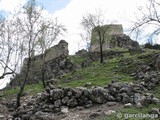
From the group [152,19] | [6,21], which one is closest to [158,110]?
[152,19]

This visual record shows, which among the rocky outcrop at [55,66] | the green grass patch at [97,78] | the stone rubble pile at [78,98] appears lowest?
the stone rubble pile at [78,98]

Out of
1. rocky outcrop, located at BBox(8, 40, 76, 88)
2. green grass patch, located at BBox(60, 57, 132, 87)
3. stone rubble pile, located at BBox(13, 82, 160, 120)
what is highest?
rocky outcrop, located at BBox(8, 40, 76, 88)

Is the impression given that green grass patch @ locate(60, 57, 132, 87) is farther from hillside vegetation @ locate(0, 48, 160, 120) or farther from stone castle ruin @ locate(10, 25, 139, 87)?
stone castle ruin @ locate(10, 25, 139, 87)

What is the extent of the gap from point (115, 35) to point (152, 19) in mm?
47764

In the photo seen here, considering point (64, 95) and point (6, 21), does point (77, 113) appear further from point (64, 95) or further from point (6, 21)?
point (6, 21)

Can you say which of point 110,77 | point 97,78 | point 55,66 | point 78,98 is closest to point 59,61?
point 55,66

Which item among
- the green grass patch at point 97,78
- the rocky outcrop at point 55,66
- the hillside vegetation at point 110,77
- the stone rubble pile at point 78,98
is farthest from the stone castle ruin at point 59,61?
the stone rubble pile at point 78,98

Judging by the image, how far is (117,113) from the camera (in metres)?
16.6

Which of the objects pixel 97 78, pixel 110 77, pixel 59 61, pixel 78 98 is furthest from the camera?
pixel 59 61

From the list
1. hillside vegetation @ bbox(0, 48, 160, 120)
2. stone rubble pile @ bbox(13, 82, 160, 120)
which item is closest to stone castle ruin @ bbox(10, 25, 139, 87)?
hillside vegetation @ bbox(0, 48, 160, 120)

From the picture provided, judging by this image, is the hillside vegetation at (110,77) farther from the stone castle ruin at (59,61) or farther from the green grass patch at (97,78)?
the stone castle ruin at (59,61)

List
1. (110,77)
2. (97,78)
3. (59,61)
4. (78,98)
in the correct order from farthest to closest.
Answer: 1. (59,61)
2. (97,78)
3. (110,77)
4. (78,98)

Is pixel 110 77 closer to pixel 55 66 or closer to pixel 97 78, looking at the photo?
pixel 97 78

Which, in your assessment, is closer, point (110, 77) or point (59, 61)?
point (110, 77)
